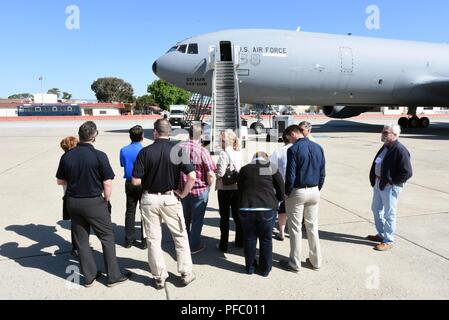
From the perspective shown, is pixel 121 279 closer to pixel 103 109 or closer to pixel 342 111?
pixel 342 111

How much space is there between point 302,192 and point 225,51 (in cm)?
1403

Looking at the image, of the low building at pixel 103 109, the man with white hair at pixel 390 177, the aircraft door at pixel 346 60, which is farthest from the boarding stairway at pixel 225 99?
the low building at pixel 103 109

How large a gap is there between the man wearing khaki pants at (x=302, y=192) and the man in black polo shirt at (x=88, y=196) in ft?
7.04

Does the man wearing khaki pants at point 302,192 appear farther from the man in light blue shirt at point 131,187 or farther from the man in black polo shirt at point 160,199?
the man in light blue shirt at point 131,187

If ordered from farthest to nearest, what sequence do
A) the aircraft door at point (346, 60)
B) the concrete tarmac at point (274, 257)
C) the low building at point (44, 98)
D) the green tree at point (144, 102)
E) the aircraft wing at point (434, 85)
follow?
the low building at point (44, 98) < the green tree at point (144, 102) < the aircraft wing at point (434, 85) < the aircraft door at point (346, 60) < the concrete tarmac at point (274, 257)

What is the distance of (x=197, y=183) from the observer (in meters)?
4.67

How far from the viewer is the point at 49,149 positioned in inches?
578

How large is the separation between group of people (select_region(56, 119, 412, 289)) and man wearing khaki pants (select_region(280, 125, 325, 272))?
1 cm

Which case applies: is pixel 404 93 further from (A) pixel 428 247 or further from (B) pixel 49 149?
(B) pixel 49 149

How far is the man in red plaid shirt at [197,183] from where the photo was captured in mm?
4500

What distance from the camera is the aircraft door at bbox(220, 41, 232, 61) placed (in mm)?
16750
